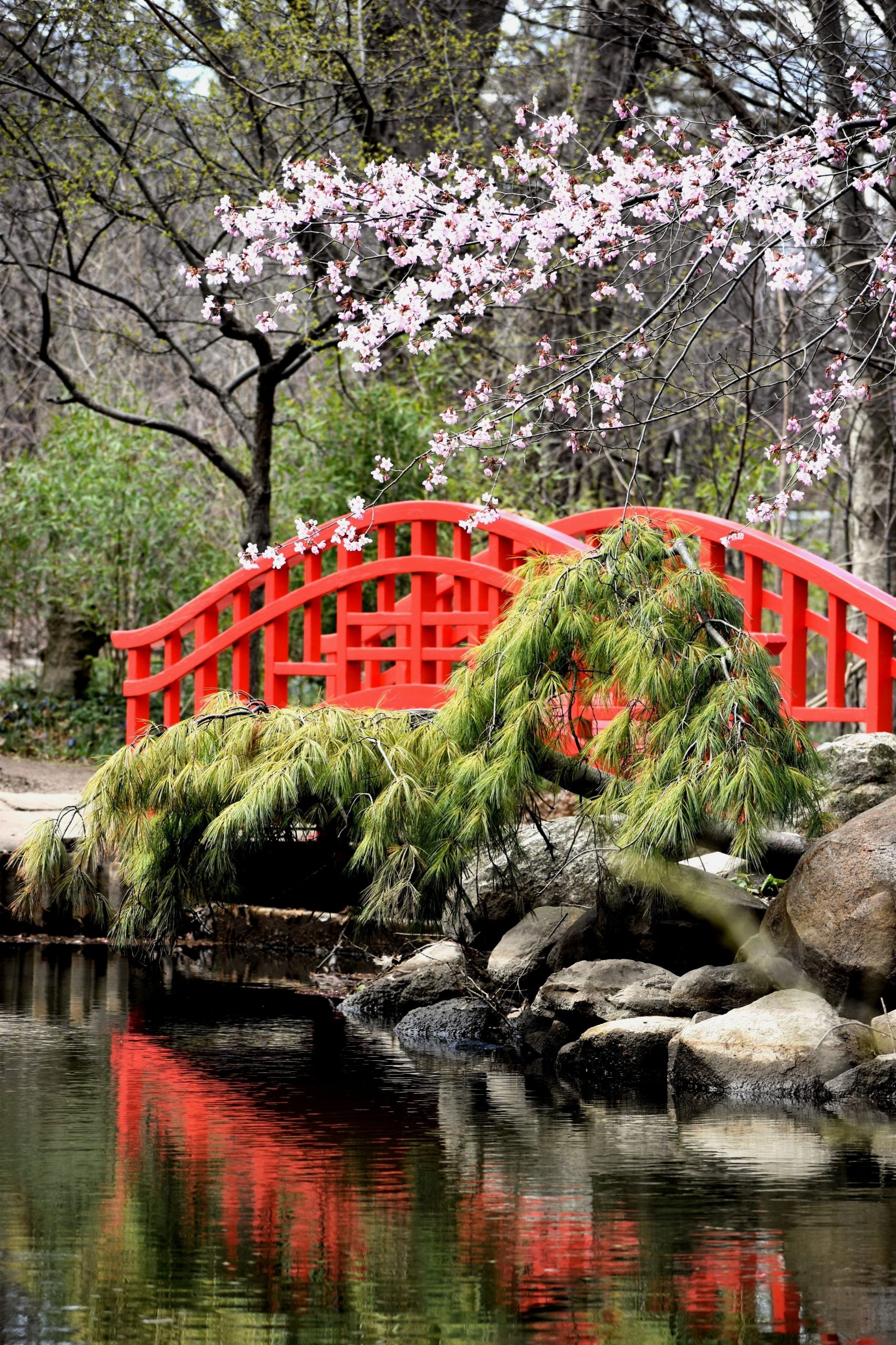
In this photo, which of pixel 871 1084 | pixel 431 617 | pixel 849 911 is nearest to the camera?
pixel 871 1084

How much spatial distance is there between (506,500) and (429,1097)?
8.48 meters

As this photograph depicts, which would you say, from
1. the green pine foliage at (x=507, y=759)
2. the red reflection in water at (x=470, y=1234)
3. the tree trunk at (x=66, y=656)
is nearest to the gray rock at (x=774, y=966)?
the green pine foliage at (x=507, y=759)

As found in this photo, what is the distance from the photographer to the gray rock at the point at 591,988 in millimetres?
6664

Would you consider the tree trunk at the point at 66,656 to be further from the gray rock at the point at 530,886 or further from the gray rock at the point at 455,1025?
the gray rock at the point at 455,1025

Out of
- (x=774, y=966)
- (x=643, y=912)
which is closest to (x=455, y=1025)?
(x=643, y=912)

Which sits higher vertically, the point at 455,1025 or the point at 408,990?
the point at 408,990

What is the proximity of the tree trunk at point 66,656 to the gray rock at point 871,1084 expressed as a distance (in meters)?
11.7

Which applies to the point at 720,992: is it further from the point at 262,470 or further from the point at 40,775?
the point at 40,775

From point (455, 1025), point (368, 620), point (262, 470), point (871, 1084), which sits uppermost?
point (262, 470)

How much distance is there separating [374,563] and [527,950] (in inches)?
100

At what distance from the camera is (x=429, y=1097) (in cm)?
585

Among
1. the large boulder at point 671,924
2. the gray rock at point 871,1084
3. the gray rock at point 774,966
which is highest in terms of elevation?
the large boulder at point 671,924

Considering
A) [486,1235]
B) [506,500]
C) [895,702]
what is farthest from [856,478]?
[486,1235]

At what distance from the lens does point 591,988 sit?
22.1ft
